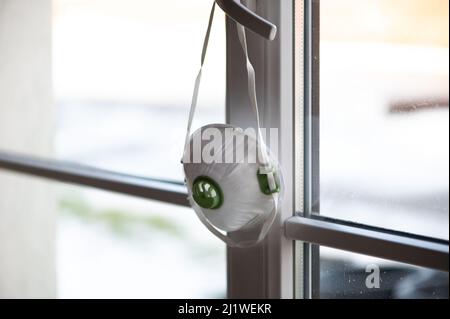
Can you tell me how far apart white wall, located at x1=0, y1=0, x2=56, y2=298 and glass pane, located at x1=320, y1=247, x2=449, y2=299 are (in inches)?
52.5

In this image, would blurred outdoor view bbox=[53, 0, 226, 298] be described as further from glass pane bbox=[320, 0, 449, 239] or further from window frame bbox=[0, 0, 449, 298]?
glass pane bbox=[320, 0, 449, 239]

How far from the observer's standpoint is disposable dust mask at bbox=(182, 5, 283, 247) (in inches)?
54.7

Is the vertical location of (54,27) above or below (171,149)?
above

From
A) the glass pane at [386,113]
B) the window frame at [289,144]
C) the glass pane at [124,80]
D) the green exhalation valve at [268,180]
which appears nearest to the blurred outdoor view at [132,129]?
the glass pane at [124,80]

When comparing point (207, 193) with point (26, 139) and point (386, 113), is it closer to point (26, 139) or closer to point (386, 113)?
point (386, 113)

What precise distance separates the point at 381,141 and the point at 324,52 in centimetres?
24

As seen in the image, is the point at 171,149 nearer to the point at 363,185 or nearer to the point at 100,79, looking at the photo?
the point at 100,79

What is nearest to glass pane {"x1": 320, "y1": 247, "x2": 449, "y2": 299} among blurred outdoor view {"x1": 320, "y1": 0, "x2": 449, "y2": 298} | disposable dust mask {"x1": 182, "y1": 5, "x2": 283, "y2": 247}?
blurred outdoor view {"x1": 320, "y1": 0, "x2": 449, "y2": 298}

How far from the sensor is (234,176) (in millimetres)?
1389

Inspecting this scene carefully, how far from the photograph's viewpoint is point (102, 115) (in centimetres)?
231

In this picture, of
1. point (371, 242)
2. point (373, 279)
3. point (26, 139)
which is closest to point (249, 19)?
point (371, 242)

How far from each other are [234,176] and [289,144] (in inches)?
9.0

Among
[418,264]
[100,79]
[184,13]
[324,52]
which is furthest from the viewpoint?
[100,79]
